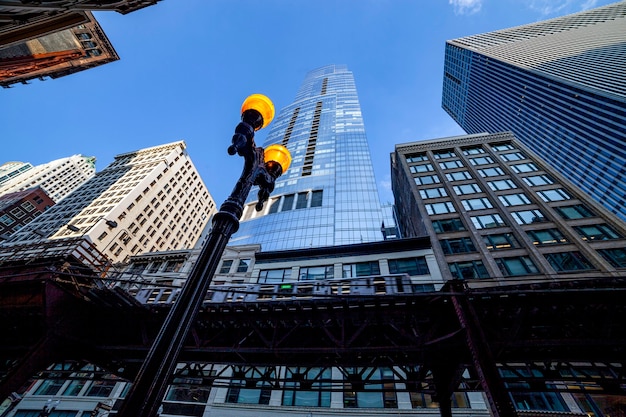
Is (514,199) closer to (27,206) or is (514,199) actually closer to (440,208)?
(440,208)

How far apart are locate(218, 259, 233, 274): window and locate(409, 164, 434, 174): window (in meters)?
29.7

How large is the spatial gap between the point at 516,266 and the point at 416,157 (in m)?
23.8

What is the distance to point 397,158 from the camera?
46.8 m

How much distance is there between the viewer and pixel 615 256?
990 inches

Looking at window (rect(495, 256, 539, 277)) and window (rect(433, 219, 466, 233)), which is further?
window (rect(433, 219, 466, 233))

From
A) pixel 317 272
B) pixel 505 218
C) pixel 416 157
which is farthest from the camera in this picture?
pixel 416 157

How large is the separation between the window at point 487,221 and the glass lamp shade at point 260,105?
3198 cm

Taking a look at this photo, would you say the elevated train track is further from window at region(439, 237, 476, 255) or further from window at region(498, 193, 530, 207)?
window at region(498, 193, 530, 207)

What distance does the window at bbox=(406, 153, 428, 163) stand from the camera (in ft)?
144

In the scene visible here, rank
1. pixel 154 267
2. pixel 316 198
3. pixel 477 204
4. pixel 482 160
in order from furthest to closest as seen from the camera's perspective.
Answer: pixel 316 198 < pixel 482 160 < pixel 154 267 < pixel 477 204

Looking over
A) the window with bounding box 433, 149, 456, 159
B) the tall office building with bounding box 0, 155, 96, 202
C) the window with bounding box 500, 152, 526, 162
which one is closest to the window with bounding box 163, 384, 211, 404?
the window with bounding box 433, 149, 456, 159

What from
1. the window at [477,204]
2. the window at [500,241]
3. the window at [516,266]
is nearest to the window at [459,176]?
the window at [477,204]

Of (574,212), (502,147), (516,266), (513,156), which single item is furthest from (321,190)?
(574,212)

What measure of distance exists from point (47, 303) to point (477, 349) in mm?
13798
